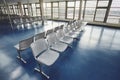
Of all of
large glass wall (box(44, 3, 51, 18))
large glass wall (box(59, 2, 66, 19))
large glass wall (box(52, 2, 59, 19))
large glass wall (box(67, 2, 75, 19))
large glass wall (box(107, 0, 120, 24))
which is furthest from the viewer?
large glass wall (box(44, 3, 51, 18))

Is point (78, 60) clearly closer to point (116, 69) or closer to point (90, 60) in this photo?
point (90, 60)

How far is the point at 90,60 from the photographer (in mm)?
2664

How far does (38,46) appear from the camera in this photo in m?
1.99

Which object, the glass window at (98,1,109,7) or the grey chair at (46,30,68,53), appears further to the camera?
the glass window at (98,1,109,7)

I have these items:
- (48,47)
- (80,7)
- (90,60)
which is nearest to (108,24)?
(80,7)

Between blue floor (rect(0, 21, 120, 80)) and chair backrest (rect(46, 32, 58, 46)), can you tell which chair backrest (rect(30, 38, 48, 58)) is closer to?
chair backrest (rect(46, 32, 58, 46))

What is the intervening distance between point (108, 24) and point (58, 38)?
19.9 feet

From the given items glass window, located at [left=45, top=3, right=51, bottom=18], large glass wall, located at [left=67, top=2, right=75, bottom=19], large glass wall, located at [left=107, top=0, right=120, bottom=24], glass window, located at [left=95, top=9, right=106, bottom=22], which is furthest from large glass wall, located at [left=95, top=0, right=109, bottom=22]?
glass window, located at [left=45, top=3, right=51, bottom=18]

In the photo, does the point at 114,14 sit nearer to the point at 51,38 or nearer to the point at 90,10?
the point at 90,10

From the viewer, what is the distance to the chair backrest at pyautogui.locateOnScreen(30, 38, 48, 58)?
1835mm


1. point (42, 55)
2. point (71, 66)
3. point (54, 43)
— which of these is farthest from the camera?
point (54, 43)

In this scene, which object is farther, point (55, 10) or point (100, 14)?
point (55, 10)

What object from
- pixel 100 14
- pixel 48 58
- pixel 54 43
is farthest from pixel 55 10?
pixel 48 58

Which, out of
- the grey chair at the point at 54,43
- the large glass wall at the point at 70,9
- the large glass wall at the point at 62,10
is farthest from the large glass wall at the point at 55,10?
the grey chair at the point at 54,43
